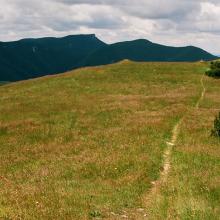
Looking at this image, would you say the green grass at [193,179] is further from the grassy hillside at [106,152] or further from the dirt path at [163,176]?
the dirt path at [163,176]

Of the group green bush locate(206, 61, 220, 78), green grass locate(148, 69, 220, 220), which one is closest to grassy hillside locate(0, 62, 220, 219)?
green grass locate(148, 69, 220, 220)

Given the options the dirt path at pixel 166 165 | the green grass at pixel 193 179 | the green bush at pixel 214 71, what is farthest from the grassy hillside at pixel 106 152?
the green bush at pixel 214 71

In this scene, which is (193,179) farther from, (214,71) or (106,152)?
(214,71)

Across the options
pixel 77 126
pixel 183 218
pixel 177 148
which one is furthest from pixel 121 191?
pixel 77 126

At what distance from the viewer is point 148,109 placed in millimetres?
45188

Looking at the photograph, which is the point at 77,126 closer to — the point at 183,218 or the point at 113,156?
the point at 113,156

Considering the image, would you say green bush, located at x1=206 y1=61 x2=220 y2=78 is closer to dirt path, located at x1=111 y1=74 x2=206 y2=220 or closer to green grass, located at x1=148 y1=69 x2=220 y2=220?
green grass, located at x1=148 y1=69 x2=220 y2=220

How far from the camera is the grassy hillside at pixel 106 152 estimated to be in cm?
1611

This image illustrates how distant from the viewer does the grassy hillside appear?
52.9 ft

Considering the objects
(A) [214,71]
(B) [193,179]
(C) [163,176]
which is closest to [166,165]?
(C) [163,176]

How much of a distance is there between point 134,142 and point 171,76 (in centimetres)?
4500

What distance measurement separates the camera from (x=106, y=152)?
2678cm

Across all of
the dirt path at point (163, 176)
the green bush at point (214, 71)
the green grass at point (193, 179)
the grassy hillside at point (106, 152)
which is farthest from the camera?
the green bush at point (214, 71)

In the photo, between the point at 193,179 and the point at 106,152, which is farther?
the point at 106,152
